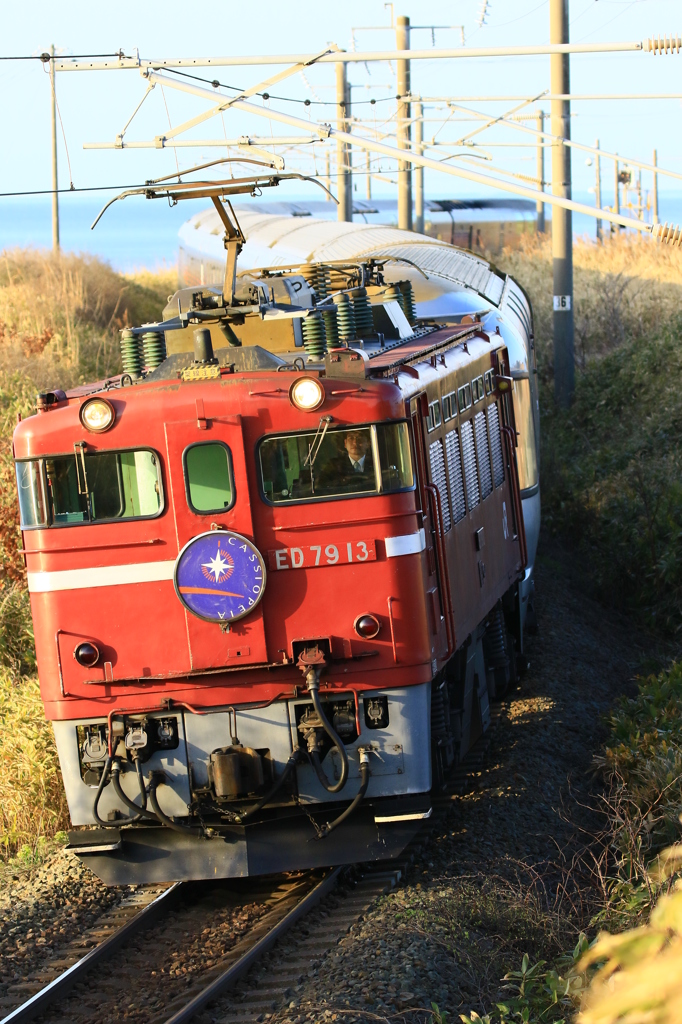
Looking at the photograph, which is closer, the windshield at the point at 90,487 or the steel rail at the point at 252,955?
the steel rail at the point at 252,955

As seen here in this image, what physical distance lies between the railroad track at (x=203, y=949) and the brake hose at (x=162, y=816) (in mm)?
625

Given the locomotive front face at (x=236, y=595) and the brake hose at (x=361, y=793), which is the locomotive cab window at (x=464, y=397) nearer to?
the locomotive front face at (x=236, y=595)

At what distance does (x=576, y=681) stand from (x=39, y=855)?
5.93 metres

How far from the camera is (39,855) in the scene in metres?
9.63

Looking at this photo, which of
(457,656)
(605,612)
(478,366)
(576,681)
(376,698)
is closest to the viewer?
(376,698)

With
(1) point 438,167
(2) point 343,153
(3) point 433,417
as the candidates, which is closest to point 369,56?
(1) point 438,167

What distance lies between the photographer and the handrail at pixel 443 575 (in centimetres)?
845

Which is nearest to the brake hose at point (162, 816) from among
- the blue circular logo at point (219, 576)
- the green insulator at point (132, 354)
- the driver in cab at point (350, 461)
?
the blue circular logo at point (219, 576)

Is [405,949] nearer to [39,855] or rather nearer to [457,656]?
[457,656]

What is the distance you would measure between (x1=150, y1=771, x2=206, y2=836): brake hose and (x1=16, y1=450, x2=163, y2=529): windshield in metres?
1.63

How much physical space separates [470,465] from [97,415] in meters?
3.48

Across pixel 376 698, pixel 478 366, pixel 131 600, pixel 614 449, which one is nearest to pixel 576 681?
pixel 478 366

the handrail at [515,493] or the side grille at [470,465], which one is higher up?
the side grille at [470,465]

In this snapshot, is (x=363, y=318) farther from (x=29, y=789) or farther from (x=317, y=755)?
(x=29, y=789)
